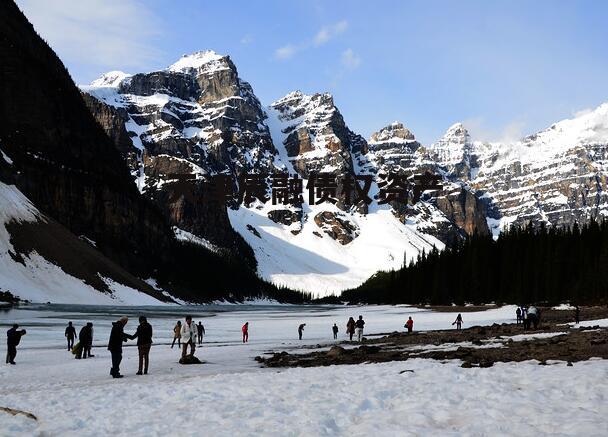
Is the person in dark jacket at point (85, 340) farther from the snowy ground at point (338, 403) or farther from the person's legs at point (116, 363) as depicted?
the person's legs at point (116, 363)

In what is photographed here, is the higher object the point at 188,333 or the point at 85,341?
the point at 188,333

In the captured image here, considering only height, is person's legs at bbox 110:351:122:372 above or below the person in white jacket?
below

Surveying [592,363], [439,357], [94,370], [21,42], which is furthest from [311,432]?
[21,42]

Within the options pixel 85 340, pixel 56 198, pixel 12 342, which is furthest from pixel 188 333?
pixel 56 198

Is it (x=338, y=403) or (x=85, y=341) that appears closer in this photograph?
(x=338, y=403)

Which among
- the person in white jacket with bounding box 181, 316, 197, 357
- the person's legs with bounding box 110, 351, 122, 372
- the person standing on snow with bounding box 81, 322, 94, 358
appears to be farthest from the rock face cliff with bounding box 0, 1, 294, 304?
the person's legs with bounding box 110, 351, 122, 372

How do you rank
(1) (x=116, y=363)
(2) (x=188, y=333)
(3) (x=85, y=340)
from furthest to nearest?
1. (3) (x=85, y=340)
2. (2) (x=188, y=333)
3. (1) (x=116, y=363)

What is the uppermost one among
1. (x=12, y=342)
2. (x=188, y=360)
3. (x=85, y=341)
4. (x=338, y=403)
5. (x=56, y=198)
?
(x=56, y=198)

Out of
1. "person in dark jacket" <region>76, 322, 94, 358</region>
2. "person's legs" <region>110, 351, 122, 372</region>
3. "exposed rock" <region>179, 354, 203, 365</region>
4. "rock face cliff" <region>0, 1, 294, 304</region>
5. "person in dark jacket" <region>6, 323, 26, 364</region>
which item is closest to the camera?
"person's legs" <region>110, 351, 122, 372</region>

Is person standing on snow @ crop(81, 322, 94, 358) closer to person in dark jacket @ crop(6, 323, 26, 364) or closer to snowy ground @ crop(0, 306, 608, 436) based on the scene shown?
person in dark jacket @ crop(6, 323, 26, 364)

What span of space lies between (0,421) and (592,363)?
56.3 ft

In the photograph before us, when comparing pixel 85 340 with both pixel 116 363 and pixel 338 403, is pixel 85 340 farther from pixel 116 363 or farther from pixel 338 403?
pixel 338 403

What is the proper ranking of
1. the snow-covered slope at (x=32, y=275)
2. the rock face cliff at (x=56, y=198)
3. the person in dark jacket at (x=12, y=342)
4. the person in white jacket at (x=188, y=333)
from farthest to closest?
the rock face cliff at (x=56, y=198)
the snow-covered slope at (x=32, y=275)
the person in white jacket at (x=188, y=333)
the person in dark jacket at (x=12, y=342)

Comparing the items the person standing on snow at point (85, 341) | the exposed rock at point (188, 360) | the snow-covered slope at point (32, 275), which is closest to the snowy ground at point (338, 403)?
the exposed rock at point (188, 360)
